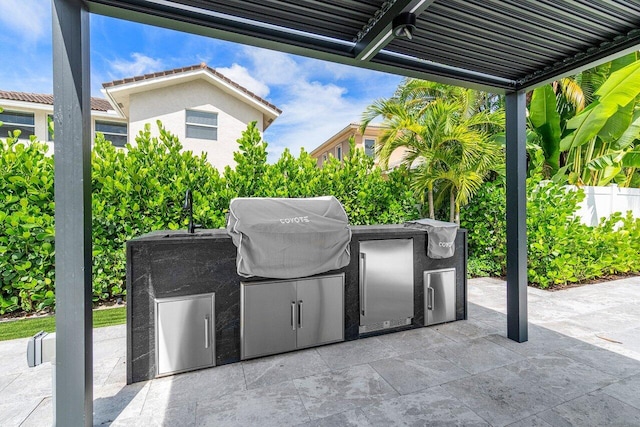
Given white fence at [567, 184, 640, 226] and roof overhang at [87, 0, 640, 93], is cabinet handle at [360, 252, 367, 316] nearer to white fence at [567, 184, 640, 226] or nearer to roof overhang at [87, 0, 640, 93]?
roof overhang at [87, 0, 640, 93]

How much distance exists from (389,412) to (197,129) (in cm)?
1017

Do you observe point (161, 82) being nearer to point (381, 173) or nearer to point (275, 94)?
point (275, 94)

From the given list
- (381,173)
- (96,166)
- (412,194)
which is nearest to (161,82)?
(96,166)

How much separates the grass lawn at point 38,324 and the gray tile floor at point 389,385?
24 cm

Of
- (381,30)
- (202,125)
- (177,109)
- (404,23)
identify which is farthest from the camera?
(202,125)

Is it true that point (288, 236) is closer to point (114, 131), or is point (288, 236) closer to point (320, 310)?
point (320, 310)

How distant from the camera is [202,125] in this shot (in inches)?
400

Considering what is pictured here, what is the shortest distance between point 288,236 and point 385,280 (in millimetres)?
1446

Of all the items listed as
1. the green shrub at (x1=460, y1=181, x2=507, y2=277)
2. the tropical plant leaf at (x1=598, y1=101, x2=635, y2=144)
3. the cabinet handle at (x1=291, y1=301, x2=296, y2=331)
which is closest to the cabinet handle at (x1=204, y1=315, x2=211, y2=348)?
the cabinet handle at (x1=291, y1=301, x2=296, y2=331)

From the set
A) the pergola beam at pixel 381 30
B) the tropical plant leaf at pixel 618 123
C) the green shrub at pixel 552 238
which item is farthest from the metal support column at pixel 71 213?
the tropical plant leaf at pixel 618 123

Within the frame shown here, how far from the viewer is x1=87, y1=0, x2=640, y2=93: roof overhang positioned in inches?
87.4

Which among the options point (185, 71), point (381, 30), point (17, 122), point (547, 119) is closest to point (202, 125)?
point (185, 71)

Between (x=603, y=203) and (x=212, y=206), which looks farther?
(x=603, y=203)

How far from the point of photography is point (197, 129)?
10.1 meters
